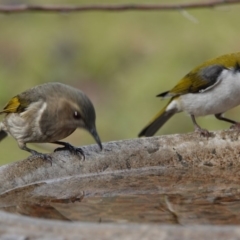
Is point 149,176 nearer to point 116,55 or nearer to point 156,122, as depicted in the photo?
point 156,122

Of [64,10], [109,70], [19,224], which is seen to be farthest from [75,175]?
[109,70]

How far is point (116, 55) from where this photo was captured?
10.8 m

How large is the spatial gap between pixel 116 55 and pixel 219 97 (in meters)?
4.95

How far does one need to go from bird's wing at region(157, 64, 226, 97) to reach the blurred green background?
2.53 meters

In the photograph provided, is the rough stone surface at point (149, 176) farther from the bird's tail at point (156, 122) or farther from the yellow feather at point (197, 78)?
the bird's tail at point (156, 122)

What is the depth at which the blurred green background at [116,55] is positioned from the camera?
370 inches

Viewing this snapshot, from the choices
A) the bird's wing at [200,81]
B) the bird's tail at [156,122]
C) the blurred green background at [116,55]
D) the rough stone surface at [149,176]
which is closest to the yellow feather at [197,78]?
the bird's wing at [200,81]

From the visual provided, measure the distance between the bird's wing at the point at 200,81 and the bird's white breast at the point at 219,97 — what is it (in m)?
0.03

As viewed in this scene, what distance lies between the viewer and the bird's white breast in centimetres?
596

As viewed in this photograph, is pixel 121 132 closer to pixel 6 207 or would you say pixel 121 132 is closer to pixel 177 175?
pixel 177 175

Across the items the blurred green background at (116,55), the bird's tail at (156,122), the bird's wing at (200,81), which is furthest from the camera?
the blurred green background at (116,55)

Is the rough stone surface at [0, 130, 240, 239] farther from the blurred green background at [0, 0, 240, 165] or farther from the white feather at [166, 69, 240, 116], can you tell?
the blurred green background at [0, 0, 240, 165]

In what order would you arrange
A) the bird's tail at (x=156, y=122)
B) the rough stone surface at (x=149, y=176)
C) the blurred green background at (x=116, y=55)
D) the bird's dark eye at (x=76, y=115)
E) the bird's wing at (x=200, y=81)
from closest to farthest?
the rough stone surface at (x=149, y=176) → the bird's dark eye at (x=76, y=115) → the bird's wing at (x=200, y=81) → the bird's tail at (x=156, y=122) → the blurred green background at (x=116, y=55)

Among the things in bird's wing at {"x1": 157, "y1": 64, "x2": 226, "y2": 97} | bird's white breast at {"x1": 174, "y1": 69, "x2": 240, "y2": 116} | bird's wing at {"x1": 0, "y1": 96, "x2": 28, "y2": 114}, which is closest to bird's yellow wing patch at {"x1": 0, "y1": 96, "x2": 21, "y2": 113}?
bird's wing at {"x1": 0, "y1": 96, "x2": 28, "y2": 114}
